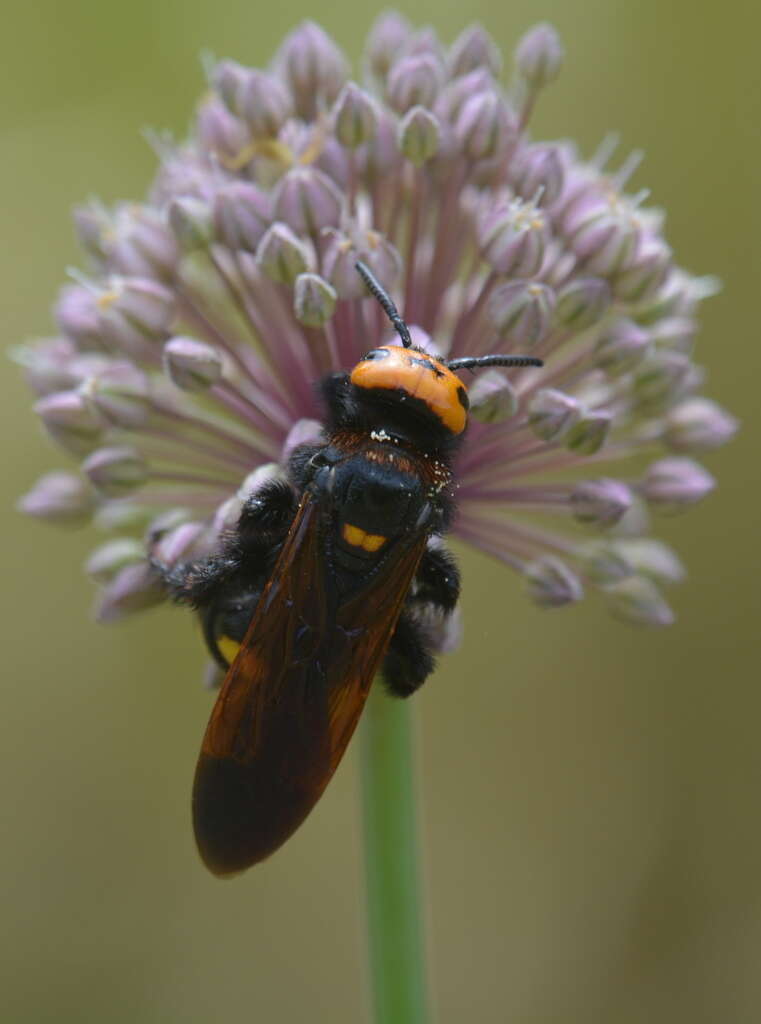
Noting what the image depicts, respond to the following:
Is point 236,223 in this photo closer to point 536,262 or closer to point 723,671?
point 536,262

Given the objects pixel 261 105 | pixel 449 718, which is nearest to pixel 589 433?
pixel 261 105

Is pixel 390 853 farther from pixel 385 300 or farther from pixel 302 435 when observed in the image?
pixel 385 300

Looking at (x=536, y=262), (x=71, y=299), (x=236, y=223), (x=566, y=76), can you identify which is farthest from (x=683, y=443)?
(x=566, y=76)

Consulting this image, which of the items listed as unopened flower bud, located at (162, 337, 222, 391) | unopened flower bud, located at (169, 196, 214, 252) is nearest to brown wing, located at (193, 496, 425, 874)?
unopened flower bud, located at (162, 337, 222, 391)

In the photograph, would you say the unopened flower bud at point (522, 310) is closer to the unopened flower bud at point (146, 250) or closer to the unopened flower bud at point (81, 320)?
the unopened flower bud at point (146, 250)

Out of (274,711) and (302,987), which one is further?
(302,987)

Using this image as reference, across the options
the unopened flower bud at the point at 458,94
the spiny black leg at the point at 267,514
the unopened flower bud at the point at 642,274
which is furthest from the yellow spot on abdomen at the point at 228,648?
the unopened flower bud at the point at 458,94
